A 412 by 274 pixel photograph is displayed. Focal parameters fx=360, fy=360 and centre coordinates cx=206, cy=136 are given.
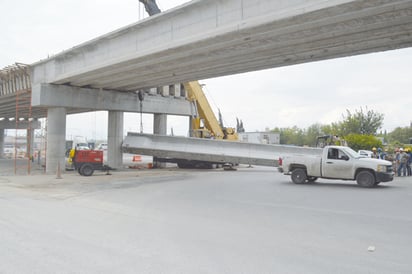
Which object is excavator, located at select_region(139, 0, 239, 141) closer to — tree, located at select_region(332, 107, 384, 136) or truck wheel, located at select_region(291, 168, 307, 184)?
truck wheel, located at select_region(291, 168, 307, 184)

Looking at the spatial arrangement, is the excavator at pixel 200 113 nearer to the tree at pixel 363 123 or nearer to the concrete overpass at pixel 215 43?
the concrete overpass at pixel 215 43

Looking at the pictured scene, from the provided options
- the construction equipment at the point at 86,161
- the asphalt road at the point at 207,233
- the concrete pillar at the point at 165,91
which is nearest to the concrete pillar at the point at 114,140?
the concrete pillar at the point at 165,91

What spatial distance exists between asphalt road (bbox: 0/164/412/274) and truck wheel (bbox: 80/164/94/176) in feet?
28.8

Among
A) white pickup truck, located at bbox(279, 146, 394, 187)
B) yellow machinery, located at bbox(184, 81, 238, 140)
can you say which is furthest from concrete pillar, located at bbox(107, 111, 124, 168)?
white pickup truck, located at bbox(279, 146, 394, 187)

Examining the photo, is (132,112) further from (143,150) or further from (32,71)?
(32,71)

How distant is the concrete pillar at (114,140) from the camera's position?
2872 centimetres

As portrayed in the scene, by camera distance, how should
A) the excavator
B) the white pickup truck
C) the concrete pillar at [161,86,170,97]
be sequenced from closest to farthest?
the white pickup truck → the excavator → the concrete pillar at [161,86,170,97]

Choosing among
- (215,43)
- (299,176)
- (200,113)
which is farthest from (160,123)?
(215,43)

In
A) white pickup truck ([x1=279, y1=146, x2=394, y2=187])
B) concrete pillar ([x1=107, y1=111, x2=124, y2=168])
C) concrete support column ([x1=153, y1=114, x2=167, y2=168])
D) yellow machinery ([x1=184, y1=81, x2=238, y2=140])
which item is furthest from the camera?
concrete support column ([x1=153, y1=114, x2=167, y2=168])

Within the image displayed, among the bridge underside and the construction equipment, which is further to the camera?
the construction equipment

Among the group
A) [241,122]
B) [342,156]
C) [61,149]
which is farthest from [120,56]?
[241,122]

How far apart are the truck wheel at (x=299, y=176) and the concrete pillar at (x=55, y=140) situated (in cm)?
1584

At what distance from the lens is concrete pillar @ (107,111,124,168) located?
28719 mm

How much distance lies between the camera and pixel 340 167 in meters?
16.0
